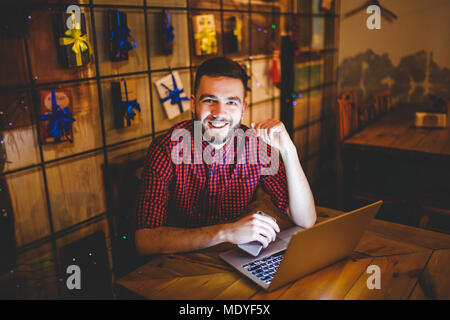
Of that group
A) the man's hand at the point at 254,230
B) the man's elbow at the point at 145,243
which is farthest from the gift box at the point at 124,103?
the man's hand at the point at 254,230

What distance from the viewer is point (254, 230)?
1169mm

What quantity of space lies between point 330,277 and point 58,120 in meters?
1.31

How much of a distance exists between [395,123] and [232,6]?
5.53 ft

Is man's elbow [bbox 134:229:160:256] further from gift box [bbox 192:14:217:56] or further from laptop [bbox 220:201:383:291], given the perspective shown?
gift box [bbox 192:14:217:56]

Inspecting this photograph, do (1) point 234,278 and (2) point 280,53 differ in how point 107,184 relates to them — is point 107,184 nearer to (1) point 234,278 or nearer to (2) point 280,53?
(1) point 234,278

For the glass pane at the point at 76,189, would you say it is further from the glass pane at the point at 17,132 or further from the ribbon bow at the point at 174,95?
the ribbon bow at the point at 174,95

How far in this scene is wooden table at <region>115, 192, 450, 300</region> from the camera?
3.28ft

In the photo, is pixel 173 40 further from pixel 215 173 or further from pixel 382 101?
pixel 382 101

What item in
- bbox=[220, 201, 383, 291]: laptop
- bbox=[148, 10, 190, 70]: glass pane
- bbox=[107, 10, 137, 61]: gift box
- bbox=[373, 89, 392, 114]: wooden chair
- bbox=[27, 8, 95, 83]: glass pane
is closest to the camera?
bbox=[220, 201, 383, 291]: laptop

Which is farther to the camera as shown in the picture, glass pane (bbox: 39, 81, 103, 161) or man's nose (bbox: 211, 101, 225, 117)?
glass pane (bbox: 39, 81, 103, 161)

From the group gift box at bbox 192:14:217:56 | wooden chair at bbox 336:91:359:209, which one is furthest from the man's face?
wooden chair at bbox 336:91:359:209

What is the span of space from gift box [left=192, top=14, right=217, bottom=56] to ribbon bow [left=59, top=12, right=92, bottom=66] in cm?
84

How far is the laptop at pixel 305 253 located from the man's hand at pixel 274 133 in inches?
18.5
